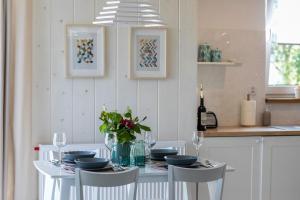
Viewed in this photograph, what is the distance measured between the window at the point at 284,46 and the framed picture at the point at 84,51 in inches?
68.8

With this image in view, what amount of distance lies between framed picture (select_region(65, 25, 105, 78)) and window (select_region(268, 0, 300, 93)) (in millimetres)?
1747

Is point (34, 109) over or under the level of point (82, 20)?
under

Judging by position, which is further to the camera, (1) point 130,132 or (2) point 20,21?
(2) point 20,21

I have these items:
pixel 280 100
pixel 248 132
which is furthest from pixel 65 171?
pixel 280 100

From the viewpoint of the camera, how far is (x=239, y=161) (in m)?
3.85

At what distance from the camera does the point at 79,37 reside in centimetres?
356

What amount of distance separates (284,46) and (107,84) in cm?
190

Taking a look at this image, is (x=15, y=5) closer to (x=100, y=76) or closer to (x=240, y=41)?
(x=100, y=76)

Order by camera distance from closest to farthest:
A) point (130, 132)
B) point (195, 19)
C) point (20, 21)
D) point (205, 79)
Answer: point (130, 132)
point (20, 21)
point (195, 19)
point (205, 79)

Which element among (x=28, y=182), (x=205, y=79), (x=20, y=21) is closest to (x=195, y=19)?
(x=205, y=79)

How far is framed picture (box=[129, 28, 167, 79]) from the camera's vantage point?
367 cm

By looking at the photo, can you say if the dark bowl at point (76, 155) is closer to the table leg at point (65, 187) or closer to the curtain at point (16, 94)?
the table leg at point (65, 187)

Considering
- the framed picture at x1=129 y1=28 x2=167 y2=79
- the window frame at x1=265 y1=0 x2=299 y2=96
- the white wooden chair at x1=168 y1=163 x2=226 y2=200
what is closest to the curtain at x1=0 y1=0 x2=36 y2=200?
the framed picture at x1=129 y1=28 x2=167 y2=79

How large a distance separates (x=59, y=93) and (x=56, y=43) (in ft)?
1.20
